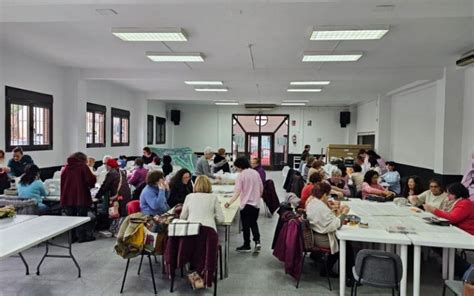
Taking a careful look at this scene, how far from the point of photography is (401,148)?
10820 mm

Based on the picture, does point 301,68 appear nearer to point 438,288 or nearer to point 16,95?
point 438,288

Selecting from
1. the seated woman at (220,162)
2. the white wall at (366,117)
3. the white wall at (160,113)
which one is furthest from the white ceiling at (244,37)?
the white wall at (160,113)

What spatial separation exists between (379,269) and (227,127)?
1475cm

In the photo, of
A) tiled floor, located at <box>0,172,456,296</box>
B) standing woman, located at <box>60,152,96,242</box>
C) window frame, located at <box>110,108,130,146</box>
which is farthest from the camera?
window frame, located at <box>110,108,130,146</box>

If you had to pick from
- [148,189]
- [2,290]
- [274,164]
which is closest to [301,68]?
[148,189]

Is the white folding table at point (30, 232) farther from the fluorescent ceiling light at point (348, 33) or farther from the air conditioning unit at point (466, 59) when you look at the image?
the air conditioning unit at point (466, 59)

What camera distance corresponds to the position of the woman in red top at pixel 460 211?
387 cm

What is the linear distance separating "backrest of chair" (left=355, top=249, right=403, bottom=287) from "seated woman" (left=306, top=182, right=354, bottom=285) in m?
0.65

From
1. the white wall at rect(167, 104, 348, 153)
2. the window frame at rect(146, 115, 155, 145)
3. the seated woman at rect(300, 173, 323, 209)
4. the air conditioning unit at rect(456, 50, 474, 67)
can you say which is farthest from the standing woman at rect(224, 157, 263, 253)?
the white wall at rect(167, 104, 348, 153)

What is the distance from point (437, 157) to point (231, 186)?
15.2 ft

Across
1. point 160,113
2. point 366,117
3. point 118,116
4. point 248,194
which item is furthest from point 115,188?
point 366,117

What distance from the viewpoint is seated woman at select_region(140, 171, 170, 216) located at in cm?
432

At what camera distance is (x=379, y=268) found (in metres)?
2.95

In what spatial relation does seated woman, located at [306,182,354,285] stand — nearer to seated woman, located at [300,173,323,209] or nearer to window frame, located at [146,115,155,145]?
seated woman, located at [300,173,323,209]
